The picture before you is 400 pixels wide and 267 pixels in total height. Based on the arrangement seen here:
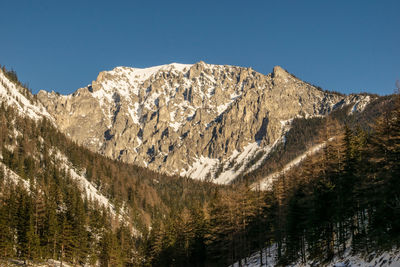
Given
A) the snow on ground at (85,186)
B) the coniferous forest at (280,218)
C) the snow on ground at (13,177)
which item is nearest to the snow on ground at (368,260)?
the coniferous forest at (280,218)

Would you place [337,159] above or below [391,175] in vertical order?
above

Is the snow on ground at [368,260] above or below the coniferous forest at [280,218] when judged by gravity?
below

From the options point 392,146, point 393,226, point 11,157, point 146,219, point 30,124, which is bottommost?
point 393,226

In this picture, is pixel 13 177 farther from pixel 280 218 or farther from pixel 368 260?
pixel 368 260

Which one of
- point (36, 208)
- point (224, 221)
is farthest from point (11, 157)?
point (224, 221)

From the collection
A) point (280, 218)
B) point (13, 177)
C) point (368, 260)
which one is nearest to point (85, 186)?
point (13, 177)

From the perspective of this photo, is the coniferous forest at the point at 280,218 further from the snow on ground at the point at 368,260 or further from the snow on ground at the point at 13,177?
the snow on ground at the point at 13,177

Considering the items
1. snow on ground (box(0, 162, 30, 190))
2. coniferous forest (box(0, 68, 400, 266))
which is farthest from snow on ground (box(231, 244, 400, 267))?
snow on ground (box(0, 162, 30, 190))

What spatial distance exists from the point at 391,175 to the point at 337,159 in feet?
37.0

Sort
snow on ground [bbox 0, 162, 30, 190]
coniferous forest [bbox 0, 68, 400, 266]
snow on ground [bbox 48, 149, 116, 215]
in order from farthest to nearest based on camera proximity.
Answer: snow on ground [bbox 48, 149, 116, 215]
snow on ground [bbox 0, 162, 30, 190]
coniferous forest [bbox 0, 68, 400, 266]

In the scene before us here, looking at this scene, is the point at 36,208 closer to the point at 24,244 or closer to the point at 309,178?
the point at 24,244

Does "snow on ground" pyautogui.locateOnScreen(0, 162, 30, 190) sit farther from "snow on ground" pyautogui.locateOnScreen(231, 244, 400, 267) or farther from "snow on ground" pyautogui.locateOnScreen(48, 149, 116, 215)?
"snow on ground" pyautogui.locateOnScreen(231, 244, 400, 267)

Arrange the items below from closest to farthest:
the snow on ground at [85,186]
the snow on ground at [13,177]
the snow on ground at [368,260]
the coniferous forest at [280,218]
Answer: the snow on ground at [368,260], the coniferous forest at [280,218], the snow on ground at [13,177], the snow on ground at [85,186]

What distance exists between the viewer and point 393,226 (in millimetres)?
31094
